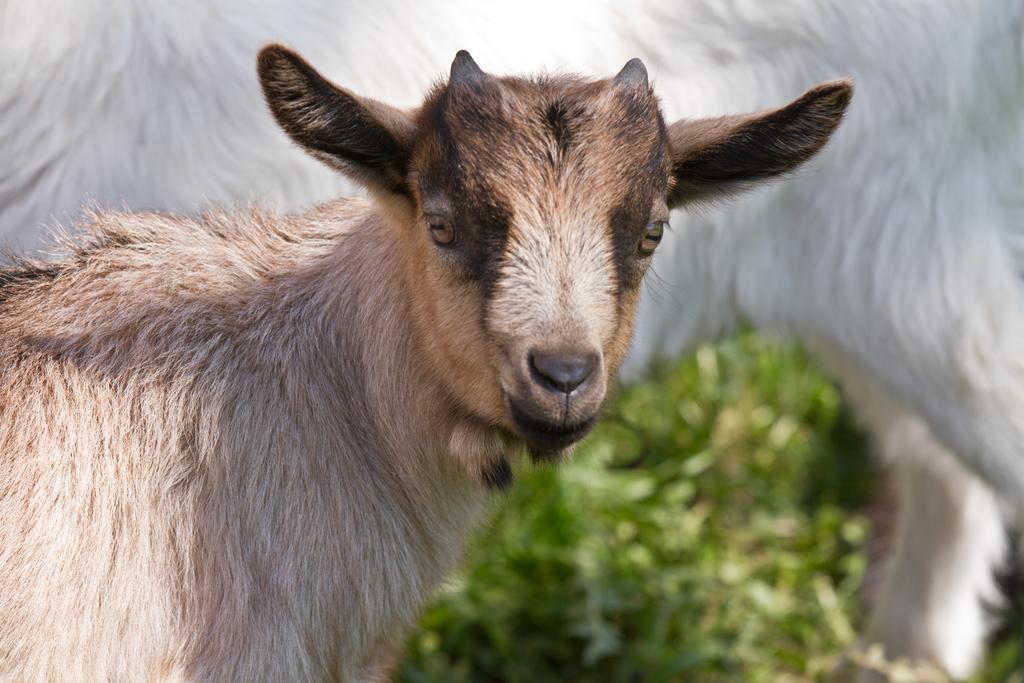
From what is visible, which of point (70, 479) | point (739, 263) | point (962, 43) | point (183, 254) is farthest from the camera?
point (739, 263)

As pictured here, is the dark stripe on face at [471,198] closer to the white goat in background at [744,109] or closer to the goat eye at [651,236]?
the goat eye at [651,236]

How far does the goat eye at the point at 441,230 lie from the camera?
2.60m

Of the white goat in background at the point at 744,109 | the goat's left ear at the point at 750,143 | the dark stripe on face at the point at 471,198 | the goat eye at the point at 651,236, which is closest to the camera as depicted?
the dark stripe on face at the point at 471,198

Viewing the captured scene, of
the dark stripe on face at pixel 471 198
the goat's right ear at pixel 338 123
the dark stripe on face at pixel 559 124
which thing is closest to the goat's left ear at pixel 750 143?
the dark stripe on face at pixel 559 124

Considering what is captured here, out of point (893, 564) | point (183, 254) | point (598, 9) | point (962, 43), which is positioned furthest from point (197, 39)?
Result: point (893, 564)

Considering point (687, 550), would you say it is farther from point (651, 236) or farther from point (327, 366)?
point (651, 236)

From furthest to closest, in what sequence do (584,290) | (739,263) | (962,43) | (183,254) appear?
(739,263)
(962,43)
(183,254)
(584,290)

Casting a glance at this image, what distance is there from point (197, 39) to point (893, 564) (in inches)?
129

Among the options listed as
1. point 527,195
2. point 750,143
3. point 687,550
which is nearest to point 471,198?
point 527,195

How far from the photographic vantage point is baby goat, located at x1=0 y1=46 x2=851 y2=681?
100 inches

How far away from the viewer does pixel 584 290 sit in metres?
2.50

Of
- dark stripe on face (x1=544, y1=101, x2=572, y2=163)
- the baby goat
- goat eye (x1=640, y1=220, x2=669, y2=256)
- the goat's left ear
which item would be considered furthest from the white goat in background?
dark stripe on face (x1=544, y1=101, x2=572, y2=163)

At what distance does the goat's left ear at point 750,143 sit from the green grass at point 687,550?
1878 mm

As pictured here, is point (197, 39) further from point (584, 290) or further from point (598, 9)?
point (584, 290)
